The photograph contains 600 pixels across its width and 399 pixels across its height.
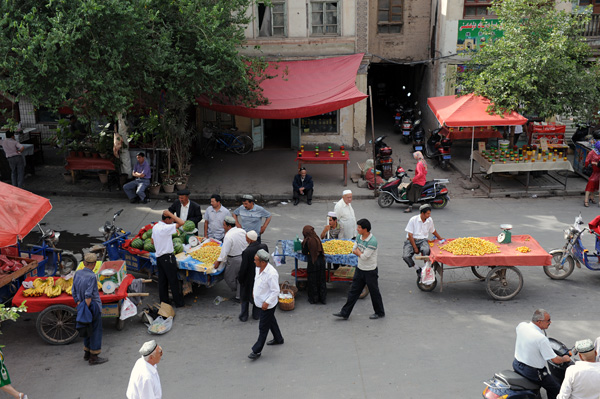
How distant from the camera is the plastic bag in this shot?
10.2 metres

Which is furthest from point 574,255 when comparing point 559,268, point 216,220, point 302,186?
point 302,186

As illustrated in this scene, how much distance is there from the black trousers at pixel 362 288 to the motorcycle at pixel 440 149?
393 inches

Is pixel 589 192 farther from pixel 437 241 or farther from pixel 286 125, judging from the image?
pixel 286 125

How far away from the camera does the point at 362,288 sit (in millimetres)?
9367

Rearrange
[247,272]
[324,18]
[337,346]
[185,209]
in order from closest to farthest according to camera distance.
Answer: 1. [337,346]
2. [247,272]
3. [185,209]
4. [324,18]

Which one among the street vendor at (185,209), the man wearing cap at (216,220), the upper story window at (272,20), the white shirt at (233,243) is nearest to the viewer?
the white shirt at (233,243)

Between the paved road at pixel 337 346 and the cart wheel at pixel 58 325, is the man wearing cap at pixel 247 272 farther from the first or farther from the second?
the cart wheel at pixel 58 325

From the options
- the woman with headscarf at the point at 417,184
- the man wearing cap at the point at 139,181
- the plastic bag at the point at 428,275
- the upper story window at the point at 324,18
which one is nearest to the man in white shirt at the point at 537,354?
the plastic bag at the point at 428,275

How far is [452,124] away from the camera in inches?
632

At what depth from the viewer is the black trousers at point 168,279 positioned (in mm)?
9750

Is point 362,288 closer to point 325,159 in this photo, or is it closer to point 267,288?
point 267,288

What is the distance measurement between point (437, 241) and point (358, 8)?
1150 cm

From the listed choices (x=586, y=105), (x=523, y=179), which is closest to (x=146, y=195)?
(x=523, y=179)

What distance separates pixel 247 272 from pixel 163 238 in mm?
1548
